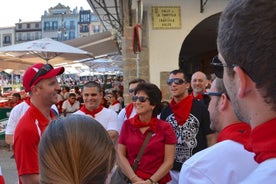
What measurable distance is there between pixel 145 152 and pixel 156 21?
486cm

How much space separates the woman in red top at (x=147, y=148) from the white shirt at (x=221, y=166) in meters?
1.91

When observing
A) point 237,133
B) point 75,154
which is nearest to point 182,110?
point 237,133

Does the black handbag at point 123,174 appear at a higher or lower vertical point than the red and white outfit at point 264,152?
lower

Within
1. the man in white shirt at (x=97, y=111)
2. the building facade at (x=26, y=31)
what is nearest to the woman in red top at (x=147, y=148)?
the man in white shirt at (x=97, y=111)

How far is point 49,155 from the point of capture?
133cm

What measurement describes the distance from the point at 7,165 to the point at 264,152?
8.17 m

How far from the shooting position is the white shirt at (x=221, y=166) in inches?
60.5

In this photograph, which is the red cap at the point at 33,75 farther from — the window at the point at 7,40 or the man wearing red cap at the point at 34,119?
the window at the point at 7,40

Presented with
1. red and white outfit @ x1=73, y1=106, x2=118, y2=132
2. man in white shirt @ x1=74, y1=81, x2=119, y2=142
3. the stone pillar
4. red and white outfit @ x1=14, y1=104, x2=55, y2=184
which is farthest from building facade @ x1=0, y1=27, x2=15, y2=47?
red and white outfit @ x1=14, y1=104, x2=55, y2=184

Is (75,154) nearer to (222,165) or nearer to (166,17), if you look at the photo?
(222,165)

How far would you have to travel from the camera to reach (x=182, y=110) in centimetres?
407

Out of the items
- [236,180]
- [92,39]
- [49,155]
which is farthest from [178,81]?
[92,39]

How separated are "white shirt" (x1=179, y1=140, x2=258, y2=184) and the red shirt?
1915 millimetres

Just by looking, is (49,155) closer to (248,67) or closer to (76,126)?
(76,126)
